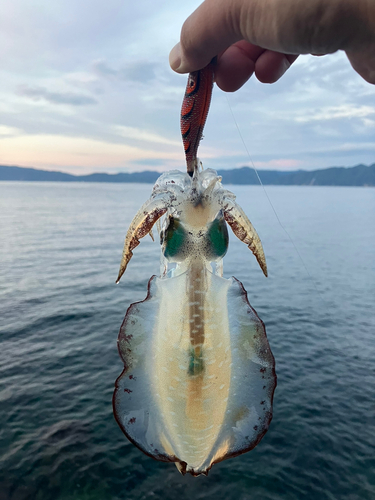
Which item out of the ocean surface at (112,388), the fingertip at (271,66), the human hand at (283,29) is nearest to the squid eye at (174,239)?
the human hand at (283,29)

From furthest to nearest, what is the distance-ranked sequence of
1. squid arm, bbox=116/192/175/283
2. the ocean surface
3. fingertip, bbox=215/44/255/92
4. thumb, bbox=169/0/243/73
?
the ocean surface → fingertip, bbox=215/44/255/92 → squid arm, bbox=116/192/175/283 → thumb, bbox=169/0/243/73

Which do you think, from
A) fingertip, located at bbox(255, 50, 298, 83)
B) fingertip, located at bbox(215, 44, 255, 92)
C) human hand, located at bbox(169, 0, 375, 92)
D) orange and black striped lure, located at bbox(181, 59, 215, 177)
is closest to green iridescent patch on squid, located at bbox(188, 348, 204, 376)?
orange and black striped lure, located at bbox(181, 59, 215, 177)

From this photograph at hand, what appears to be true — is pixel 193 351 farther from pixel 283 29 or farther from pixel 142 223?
pixel 283 29

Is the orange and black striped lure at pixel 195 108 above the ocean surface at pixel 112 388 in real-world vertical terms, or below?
above

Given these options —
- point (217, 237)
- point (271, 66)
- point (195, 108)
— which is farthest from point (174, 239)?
point (271, 66)

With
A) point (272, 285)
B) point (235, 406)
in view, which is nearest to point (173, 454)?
point (235, 406)

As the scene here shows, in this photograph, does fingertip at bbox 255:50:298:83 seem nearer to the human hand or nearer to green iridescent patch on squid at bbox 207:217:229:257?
the human hand

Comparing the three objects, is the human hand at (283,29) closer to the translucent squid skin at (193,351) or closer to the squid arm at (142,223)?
the translucent squid skin at (193,351)
